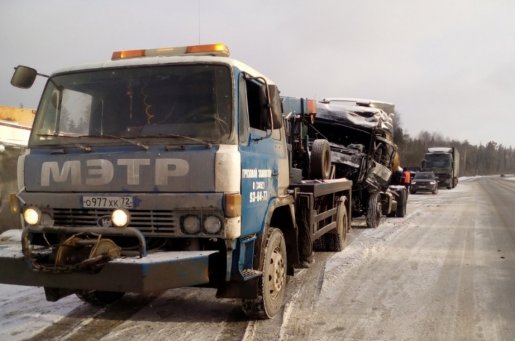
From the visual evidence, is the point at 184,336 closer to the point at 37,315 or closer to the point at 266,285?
the point at 266,285

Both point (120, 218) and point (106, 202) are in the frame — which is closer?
point (120, 218)

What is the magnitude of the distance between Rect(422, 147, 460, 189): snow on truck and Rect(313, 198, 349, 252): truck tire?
3320 centimetres

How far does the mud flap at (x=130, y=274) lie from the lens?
12.0 ft

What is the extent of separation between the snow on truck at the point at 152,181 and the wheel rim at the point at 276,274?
2cm

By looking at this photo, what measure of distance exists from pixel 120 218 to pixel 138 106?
108 cm

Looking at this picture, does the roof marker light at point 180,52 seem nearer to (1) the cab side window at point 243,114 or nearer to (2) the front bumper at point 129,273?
(1) the cab side window at point 243,114

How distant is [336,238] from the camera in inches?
338

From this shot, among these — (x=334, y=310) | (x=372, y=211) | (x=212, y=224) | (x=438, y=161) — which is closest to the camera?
(x=212, y=224)

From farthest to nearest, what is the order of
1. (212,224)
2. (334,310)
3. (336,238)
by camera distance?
(336,238) → (334,310) → (212,224)

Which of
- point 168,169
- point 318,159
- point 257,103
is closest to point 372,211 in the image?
point 318,159

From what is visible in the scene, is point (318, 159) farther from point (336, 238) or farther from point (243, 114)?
point (243, 114)

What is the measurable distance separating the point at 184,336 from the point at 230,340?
0.44 m

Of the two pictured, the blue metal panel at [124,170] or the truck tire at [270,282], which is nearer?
the blue metal panel at [124,170]

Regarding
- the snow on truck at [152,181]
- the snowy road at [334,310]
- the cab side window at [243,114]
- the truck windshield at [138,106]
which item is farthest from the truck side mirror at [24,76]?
the snowy road at [334,310]
